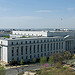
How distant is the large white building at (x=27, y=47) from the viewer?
65125 millimetres

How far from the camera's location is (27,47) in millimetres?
69562

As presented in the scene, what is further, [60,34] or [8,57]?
[60,34]

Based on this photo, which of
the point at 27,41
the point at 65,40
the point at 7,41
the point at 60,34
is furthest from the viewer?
the point at 60,34

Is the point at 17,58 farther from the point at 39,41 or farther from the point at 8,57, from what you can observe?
the point at 39,41

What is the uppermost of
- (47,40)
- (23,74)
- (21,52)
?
(47,40)

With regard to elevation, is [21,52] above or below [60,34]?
below

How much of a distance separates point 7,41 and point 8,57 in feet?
21.9

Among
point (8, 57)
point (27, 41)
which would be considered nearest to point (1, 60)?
point (8, 57)

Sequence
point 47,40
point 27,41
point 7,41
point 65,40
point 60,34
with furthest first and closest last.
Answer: point 60,34, point 65,40, point 47,40, point 27,41, point 7,41

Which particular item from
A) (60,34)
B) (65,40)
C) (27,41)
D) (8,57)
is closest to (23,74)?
(8,57)

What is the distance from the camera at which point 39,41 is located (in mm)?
73812

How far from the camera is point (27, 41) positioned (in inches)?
2739

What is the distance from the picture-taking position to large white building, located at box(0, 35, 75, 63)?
214ft

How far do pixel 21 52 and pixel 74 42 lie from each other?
40.3m
